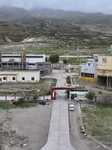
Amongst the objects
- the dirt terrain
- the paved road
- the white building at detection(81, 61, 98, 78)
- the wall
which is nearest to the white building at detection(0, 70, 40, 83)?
the white building at detection(81, 61, 98, 78)

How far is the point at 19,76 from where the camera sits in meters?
61.1

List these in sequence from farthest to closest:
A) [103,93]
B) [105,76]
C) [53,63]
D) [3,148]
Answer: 1. [53,63]
2. [105,76]
3. [103,93]
4. [3,148]

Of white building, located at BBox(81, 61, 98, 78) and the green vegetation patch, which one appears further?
white building, located at BBox(81, 61, 98, 78)

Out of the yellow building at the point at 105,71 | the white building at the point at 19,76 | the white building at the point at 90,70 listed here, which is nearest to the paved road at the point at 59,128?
the yellow building at the point at 105,71

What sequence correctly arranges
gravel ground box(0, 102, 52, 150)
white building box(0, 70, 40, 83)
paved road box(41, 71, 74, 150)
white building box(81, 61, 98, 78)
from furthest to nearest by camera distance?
white building box(81, 61, 98, 78) < white building box(0, 70, 40, 83) < gravel ground box(0, 102, 52, 150) < paved road box(41, 71, 74, 150)

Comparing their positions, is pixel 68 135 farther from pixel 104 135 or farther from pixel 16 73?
pixel 16 73

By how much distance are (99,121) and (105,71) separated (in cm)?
2389

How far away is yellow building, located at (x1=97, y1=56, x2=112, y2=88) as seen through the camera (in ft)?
188

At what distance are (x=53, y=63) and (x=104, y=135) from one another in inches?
2329

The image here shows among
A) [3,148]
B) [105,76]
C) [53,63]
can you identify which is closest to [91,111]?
[3,148]

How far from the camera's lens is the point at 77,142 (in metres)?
29.0

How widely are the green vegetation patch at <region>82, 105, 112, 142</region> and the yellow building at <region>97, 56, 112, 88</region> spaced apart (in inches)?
634

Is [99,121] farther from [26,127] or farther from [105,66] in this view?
[105,66]

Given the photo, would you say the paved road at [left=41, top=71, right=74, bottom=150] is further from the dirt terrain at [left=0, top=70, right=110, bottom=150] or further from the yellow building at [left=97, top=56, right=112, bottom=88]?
the yellow building at [left=97, top=56, right=112, bottom=88]
